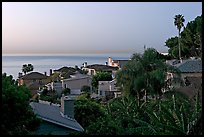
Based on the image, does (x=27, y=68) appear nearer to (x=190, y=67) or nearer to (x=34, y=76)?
(x=34, y=76)

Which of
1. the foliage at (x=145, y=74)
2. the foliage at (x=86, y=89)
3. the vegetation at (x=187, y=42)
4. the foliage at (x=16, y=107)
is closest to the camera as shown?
the foliage at (x=16, y=107)

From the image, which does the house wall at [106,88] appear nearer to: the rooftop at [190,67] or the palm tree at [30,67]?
the rooftop at [190,67]

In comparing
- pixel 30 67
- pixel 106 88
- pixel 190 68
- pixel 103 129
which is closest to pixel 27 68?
pixel 30 67

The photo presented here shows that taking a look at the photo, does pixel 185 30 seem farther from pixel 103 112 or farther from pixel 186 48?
Result: pixel 103 112

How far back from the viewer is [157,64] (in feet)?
56.4

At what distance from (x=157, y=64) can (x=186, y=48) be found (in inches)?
630

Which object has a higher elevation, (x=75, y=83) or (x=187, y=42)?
(x=187, y=42)

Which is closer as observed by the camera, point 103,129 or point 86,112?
point 103,129

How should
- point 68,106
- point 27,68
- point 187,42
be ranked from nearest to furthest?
1. point 68,106
2. point 187,42
3. point 27,68

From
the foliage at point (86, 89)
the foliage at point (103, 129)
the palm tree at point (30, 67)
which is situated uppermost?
the foliage at point (103, 129)

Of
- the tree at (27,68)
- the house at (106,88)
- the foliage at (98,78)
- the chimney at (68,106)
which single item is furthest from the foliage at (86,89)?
the chimney at (68,106)

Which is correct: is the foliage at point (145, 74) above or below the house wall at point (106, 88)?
above

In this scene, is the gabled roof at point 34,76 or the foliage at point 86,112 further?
the gabled roof at point 34,76

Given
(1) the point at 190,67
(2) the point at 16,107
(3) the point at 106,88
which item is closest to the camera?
(2) the point at 16,107
